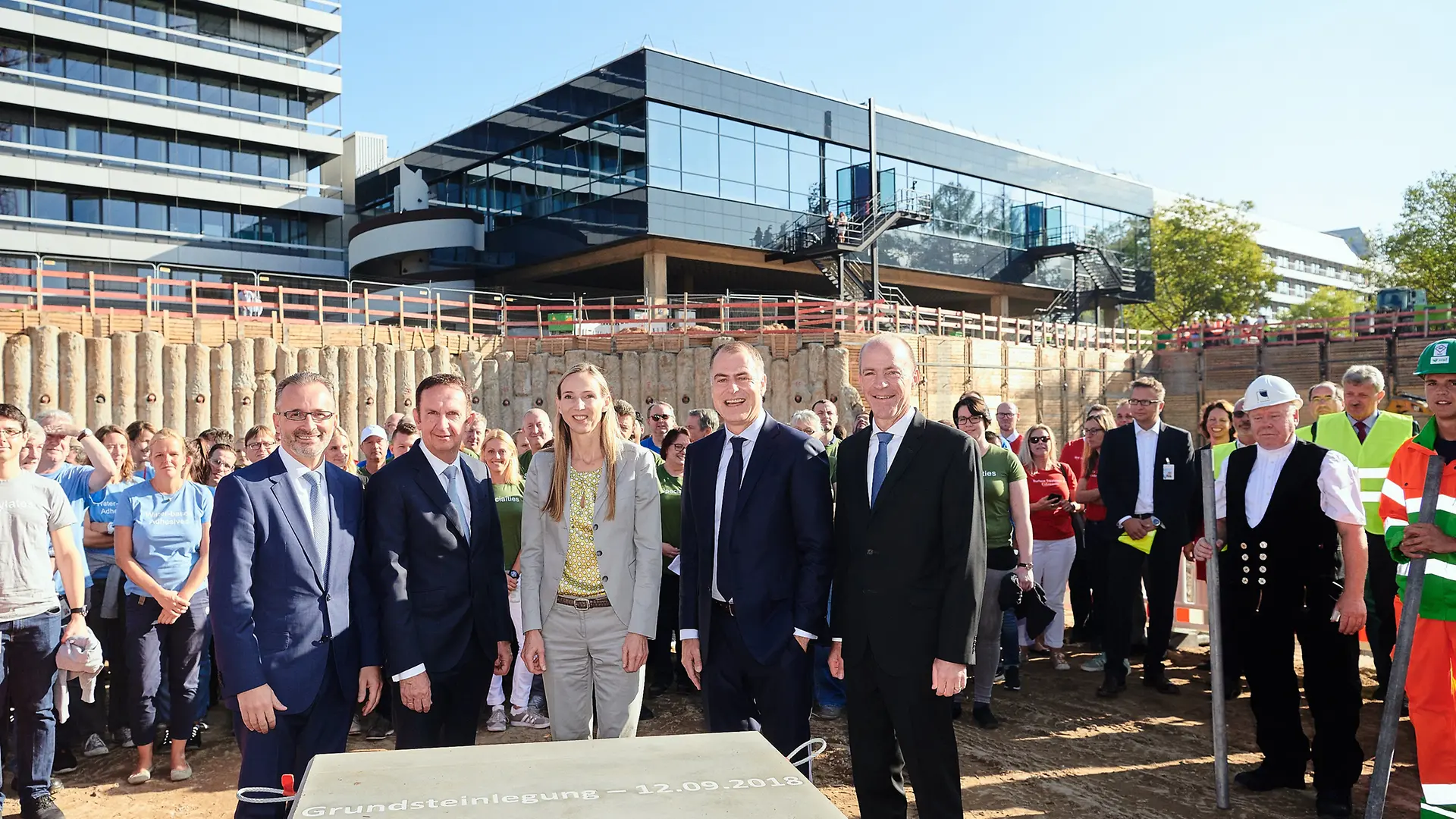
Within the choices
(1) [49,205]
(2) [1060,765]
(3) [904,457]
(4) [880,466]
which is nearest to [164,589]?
(4) [880,466]

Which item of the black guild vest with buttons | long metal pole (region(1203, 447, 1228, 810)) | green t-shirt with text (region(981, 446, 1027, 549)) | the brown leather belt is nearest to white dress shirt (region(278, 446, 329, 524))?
the brown leather belt

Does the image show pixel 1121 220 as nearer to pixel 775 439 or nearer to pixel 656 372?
pixel 656 372

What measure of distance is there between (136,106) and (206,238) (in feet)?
18.5

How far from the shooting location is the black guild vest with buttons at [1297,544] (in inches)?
189

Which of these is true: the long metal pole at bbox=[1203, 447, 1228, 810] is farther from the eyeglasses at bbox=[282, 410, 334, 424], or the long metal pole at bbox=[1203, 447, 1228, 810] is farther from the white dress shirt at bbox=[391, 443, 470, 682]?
the eyeglasses at bbox=[282, 410, 334, 424]

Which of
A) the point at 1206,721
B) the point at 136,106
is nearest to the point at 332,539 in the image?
the point at 1206,721

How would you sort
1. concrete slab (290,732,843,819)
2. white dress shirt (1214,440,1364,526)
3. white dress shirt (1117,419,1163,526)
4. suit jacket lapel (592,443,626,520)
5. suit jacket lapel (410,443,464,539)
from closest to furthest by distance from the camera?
concrete slab (290,732,843,819)
suit jacket lapel (410,443,464,539)
suit jacket lapel (592,443,626,520)
white dress shirt (1214,440,1364,526)
white dress shirt (1117,419,1163,526)

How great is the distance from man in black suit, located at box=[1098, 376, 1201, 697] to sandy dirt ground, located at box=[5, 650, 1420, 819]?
367mm

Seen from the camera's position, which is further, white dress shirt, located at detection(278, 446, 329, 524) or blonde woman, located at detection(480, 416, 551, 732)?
blonde woman, located at detection(480, 416, 551, 732)

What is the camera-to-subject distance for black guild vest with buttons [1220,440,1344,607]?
4812 mm

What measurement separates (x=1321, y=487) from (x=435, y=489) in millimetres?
4522

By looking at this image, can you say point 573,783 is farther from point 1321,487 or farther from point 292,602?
point 1321,487

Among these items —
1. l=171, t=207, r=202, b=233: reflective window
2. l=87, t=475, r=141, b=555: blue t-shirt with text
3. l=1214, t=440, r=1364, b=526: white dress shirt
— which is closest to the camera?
l=1214, t=440, r=1364, b=526: white dress shirt

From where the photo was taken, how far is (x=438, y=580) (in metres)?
3.79
